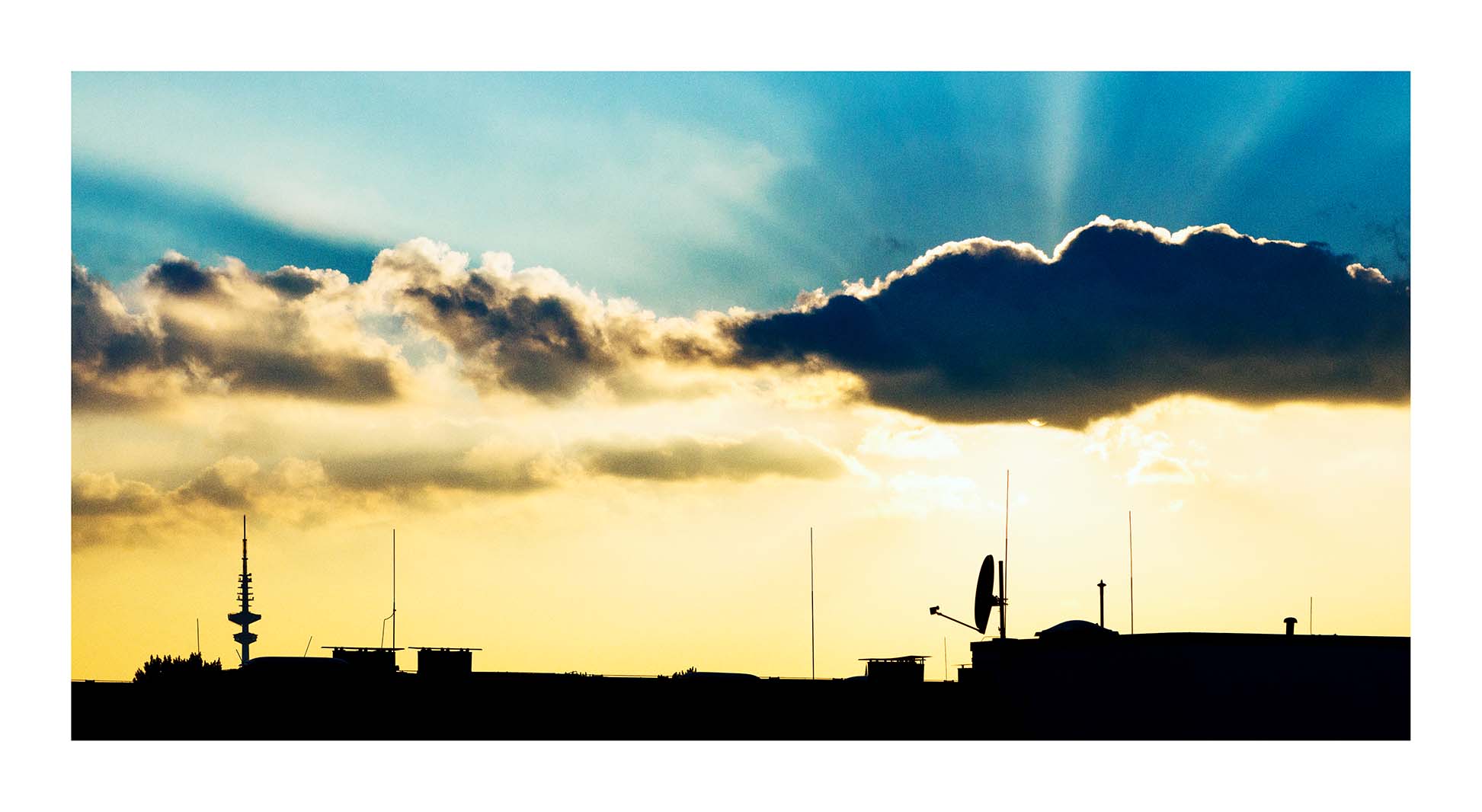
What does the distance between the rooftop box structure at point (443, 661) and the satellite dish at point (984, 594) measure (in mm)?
20650

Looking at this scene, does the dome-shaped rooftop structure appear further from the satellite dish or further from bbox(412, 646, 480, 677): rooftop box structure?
bbox(412, 646, 480, 677): rooftop box structure

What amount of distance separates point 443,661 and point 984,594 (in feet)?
71.8

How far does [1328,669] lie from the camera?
4928 centimetres

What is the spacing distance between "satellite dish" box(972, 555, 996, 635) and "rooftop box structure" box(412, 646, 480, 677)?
20650mm

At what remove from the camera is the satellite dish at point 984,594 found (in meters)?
53.4

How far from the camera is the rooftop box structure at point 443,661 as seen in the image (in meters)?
63.3

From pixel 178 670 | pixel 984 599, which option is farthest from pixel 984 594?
pixel 178 670

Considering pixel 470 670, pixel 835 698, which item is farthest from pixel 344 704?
pixel 835 698

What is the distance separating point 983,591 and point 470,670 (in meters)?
21.2

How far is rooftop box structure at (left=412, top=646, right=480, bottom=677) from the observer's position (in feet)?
208

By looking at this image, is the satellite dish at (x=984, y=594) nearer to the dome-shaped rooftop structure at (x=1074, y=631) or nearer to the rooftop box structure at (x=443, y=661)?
the dome-shaped rooftop structure at (x=1074, y=631)

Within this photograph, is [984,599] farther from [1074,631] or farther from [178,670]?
[178,670]

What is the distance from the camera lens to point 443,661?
63781mm

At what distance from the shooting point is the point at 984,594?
53.7 meters
